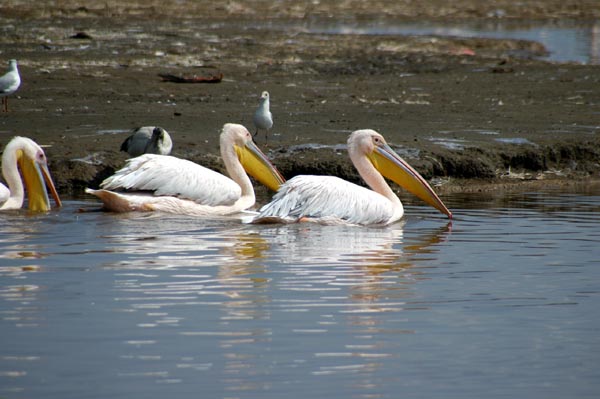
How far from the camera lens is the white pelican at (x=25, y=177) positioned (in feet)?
26.1

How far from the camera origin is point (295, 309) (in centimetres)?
509

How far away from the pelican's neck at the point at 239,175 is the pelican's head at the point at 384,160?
2.70 feet

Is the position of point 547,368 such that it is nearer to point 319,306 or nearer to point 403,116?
point 319,306

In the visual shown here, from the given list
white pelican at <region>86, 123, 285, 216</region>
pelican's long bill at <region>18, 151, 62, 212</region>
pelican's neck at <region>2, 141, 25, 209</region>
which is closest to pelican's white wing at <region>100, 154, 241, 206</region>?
white pelican at <region>86, 123, 285, 216</region>

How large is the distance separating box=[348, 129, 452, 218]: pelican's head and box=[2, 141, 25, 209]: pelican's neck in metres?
2.42

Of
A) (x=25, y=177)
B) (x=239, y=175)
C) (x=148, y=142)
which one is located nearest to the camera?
(x=25, y=177)

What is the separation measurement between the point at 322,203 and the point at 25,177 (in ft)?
7.26

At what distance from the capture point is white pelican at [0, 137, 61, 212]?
796 centimetres

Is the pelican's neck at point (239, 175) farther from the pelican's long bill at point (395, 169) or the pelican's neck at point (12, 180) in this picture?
the pelican's neck at point (12, 180)

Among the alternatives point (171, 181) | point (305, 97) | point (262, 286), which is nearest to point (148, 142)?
point (171, 181)

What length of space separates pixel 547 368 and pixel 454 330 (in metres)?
0.58

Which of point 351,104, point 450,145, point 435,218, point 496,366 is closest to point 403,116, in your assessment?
point 351,104

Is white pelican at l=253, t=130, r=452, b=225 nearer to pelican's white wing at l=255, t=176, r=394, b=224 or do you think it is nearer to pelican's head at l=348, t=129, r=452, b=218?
pelican's white wing at l=255, t=176, r=394, b=224

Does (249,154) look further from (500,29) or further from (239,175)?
(500,29)
